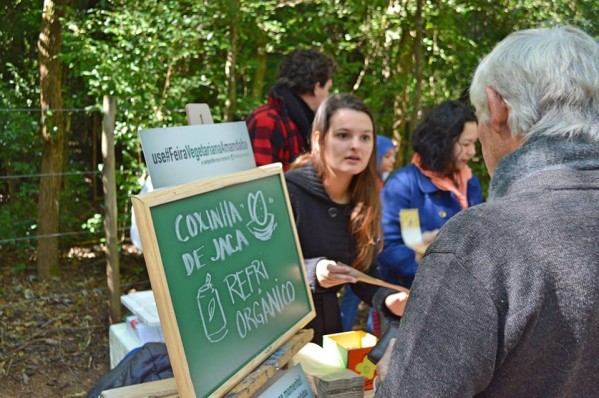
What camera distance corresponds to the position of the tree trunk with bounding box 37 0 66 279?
224 inches

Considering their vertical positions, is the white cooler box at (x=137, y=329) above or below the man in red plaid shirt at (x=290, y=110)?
below

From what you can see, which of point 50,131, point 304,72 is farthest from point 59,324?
point 304,72

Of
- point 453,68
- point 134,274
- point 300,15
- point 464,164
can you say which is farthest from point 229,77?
point 464,164

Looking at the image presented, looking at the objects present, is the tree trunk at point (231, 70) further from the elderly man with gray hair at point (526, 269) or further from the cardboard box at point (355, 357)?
the elderly man with gray hair at point (526, 269)

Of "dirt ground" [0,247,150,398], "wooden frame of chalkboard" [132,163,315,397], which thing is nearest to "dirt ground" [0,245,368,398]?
"dirt ground" [0,247,150,398]

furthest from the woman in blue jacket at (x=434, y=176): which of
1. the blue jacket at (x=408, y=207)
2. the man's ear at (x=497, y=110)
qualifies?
the man's ear at (x=497, y=110)

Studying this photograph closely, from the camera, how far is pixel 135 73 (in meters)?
5.36

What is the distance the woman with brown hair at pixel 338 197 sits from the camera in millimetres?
2414

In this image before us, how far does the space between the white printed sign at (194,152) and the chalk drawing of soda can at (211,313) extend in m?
0.24

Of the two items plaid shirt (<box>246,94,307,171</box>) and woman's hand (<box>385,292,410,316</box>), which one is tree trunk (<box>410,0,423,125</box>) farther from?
woman's hand (<box>385,292,410,316</box>)

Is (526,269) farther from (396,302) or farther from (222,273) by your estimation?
(396,302)

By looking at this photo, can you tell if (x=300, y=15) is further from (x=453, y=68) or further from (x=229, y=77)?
(x=453, y=68)

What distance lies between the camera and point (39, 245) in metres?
5.87

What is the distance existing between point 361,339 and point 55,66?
180 inches
